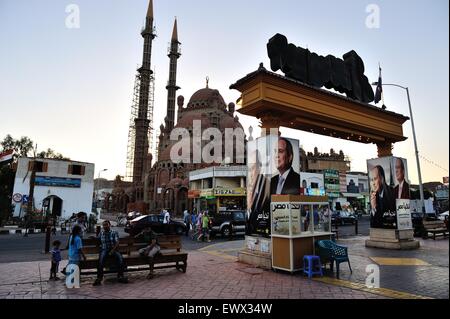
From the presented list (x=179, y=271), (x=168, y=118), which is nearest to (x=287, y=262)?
(x=179, y=271)

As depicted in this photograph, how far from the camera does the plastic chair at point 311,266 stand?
Answer: 7764 mm

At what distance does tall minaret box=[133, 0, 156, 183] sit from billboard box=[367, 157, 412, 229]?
62621 millimetres

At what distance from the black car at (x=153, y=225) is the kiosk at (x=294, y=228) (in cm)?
1303

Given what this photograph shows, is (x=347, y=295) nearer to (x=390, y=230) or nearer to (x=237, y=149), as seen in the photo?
(x=390, y=230)

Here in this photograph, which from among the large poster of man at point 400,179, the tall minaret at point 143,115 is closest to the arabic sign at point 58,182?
the large poster of man at point 400,179

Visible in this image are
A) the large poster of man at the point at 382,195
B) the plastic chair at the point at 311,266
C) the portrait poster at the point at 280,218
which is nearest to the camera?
the plastic chair at the point at 311,266

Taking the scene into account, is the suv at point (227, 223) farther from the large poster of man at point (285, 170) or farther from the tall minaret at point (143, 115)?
the tall minaret at point (143, 115)

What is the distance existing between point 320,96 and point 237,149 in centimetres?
5007

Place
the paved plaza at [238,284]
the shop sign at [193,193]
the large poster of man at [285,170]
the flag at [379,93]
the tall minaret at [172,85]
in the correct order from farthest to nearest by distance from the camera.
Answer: the tall minaret at [172,85]
the shop sign at [193,193]
the flag at [379,93]
the large poster of man at [285,170]
the paved plaza at [238,284]

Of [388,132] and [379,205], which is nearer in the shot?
[388,132]

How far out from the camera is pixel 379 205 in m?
13.2

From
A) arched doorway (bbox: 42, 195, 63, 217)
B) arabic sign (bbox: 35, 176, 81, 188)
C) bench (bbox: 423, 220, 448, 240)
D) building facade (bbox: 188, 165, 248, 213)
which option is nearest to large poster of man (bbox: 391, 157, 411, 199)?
bench (bbox: 423, 220, 448, 240)

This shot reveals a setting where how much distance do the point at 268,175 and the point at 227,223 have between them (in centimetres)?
1132

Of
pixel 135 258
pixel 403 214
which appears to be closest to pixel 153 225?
pixel 135 258
